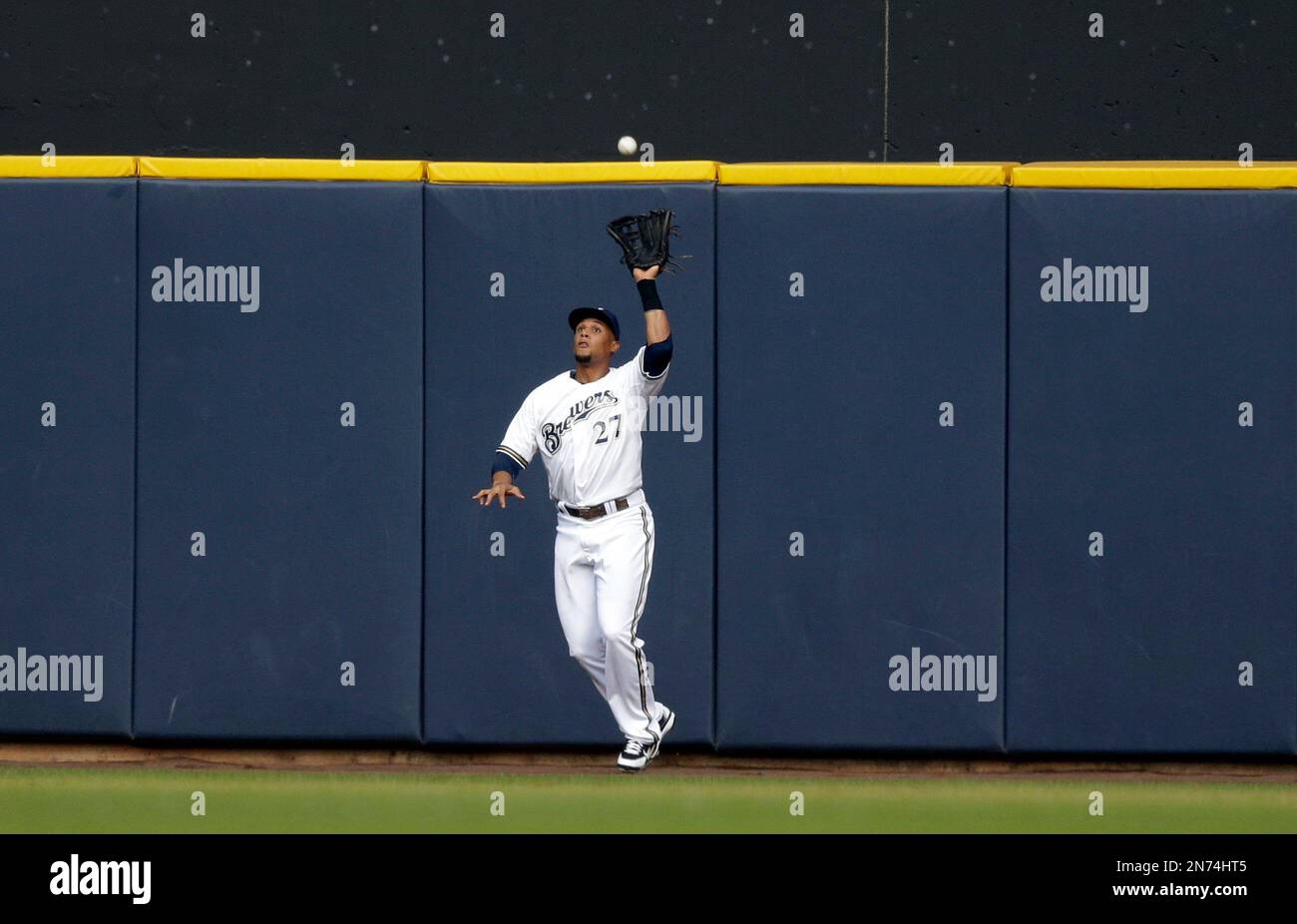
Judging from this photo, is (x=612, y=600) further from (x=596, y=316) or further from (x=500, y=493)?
(x=596, y=316)

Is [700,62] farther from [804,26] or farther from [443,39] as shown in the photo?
[443,39]

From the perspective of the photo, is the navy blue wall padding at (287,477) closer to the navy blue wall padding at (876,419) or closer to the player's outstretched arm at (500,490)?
the player's outstretched arm at (500,490)

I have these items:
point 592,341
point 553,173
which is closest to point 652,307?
point 592,341

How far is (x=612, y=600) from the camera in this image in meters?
6.25

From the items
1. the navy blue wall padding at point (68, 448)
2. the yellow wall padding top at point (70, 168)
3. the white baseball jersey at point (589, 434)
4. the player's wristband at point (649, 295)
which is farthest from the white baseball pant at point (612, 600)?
the yellow wall padding top at point (70, 168)

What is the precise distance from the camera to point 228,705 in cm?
698

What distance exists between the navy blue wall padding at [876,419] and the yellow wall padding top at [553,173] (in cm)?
31

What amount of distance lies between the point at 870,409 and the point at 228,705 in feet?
10.0

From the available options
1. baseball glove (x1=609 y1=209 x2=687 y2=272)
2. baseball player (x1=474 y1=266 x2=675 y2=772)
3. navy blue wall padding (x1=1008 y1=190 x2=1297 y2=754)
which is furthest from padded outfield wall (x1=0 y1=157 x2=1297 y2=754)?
baseball glove (x1=609 y1=209 x2=687 y2=272)

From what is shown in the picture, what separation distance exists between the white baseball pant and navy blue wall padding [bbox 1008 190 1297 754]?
5.48 feet

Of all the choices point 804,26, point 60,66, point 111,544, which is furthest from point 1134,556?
point 60,66

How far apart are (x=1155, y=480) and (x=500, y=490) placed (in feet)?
9.43

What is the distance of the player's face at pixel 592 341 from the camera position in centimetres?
640

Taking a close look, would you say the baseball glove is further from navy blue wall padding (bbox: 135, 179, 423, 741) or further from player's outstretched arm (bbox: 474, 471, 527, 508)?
navy blue wall padding (bbox: 135, 179, 423, 741)
